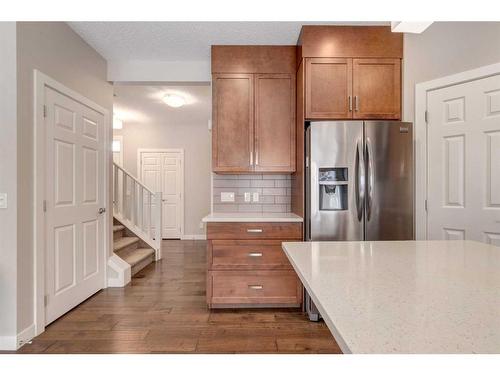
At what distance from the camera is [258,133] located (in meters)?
2.97

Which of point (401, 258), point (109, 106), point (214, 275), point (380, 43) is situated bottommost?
point (214, 275)

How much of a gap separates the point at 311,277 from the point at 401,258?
1.49 feet

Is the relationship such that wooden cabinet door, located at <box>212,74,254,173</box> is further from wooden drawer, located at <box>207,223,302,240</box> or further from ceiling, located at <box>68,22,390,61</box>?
wooden drawer, located at <box>207,223,302,240</box>

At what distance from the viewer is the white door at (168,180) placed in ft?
21.9

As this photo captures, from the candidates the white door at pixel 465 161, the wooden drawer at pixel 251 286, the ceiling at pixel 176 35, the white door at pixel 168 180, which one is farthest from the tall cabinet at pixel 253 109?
the white door at pixel 168 180

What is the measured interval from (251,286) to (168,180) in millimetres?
4501

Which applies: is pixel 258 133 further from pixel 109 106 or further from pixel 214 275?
pixel 109 106

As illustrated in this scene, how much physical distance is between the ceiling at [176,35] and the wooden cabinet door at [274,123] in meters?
0.37

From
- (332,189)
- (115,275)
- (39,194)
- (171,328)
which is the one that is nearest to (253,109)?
(332,189)

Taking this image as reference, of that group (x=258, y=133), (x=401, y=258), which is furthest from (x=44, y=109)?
(x=401, y=258)

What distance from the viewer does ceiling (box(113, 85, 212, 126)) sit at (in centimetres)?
446

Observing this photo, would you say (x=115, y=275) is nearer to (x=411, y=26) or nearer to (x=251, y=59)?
(x=251, y=59)
